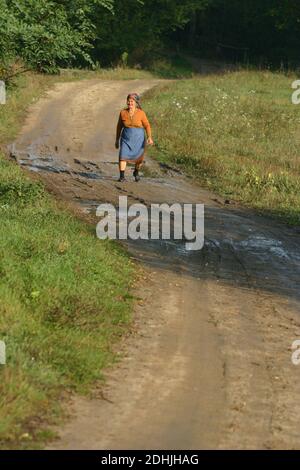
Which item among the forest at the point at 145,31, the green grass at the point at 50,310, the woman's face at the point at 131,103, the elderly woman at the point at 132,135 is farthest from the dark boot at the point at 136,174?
the green grass at the point at 50,310

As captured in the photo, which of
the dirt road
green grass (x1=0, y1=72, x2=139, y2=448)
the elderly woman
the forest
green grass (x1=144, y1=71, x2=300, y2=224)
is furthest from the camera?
green grass (x1=144, y1=71, x2=300, y2=224)

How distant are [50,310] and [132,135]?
10570mm

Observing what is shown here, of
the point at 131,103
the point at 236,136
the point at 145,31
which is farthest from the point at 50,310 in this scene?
the point at 145,31

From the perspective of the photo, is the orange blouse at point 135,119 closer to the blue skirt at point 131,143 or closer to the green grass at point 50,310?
the blue skirt at point 131,143

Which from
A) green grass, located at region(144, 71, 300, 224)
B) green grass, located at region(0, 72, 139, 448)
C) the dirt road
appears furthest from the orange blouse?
green grass, located at region(0, 72, 139, 448)

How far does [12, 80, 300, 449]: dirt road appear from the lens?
23.9 feet

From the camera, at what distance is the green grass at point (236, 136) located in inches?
781

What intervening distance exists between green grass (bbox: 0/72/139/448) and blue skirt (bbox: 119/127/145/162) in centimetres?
526

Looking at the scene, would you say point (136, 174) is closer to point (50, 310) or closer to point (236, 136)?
point (236, 136)

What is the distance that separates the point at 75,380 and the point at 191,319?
259cm

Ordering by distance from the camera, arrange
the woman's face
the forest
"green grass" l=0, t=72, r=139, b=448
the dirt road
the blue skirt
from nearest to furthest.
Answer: the dirt road, "green grass" l=0, t=72, r=139, b=448, the forest, the woman's face, the blue skirt

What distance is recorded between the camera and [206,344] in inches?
375

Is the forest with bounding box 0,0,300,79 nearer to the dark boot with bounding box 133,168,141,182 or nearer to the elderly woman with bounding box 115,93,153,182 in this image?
the elderly woman with bounding box 115,93,153,182

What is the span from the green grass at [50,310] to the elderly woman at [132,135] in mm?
5223
